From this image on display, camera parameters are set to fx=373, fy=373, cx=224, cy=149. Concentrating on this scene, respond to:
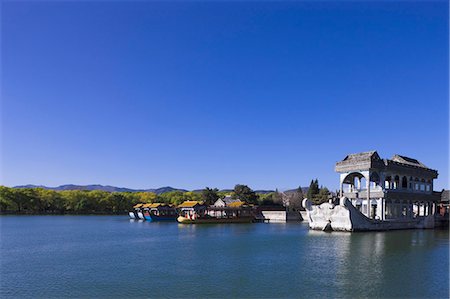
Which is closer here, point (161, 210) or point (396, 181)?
point (396, 181)

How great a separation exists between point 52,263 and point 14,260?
2825mm

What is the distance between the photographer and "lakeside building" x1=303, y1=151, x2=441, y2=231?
39.1 metres

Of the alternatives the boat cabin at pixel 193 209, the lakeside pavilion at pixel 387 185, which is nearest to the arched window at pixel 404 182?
the lakeside pavilion at pixel 387 185

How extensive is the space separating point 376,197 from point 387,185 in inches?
309

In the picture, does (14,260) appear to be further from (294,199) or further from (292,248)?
(294,199)

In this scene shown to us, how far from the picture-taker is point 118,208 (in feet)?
313

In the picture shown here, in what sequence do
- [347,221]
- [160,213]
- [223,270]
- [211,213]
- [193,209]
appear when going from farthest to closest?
[211,213], [160,213], [193,209], [347,221], [223,270]

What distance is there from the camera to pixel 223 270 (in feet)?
60.4

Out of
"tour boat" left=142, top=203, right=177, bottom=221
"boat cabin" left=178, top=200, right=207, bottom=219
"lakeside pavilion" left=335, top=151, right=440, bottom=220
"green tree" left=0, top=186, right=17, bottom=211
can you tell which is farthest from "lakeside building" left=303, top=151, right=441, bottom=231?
"green tree" left=0, top=186, right=17, bottom=211

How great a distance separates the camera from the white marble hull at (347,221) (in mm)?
38125

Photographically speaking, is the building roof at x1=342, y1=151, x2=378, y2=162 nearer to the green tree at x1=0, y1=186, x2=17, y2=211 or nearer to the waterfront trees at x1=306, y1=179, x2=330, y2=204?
the waterfront trees at x1=306, y1=179, x2=330, y2=204

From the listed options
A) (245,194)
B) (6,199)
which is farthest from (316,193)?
(6,199)

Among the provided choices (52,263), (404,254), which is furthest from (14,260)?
(404,254)

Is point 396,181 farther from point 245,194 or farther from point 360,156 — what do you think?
point 245,194
